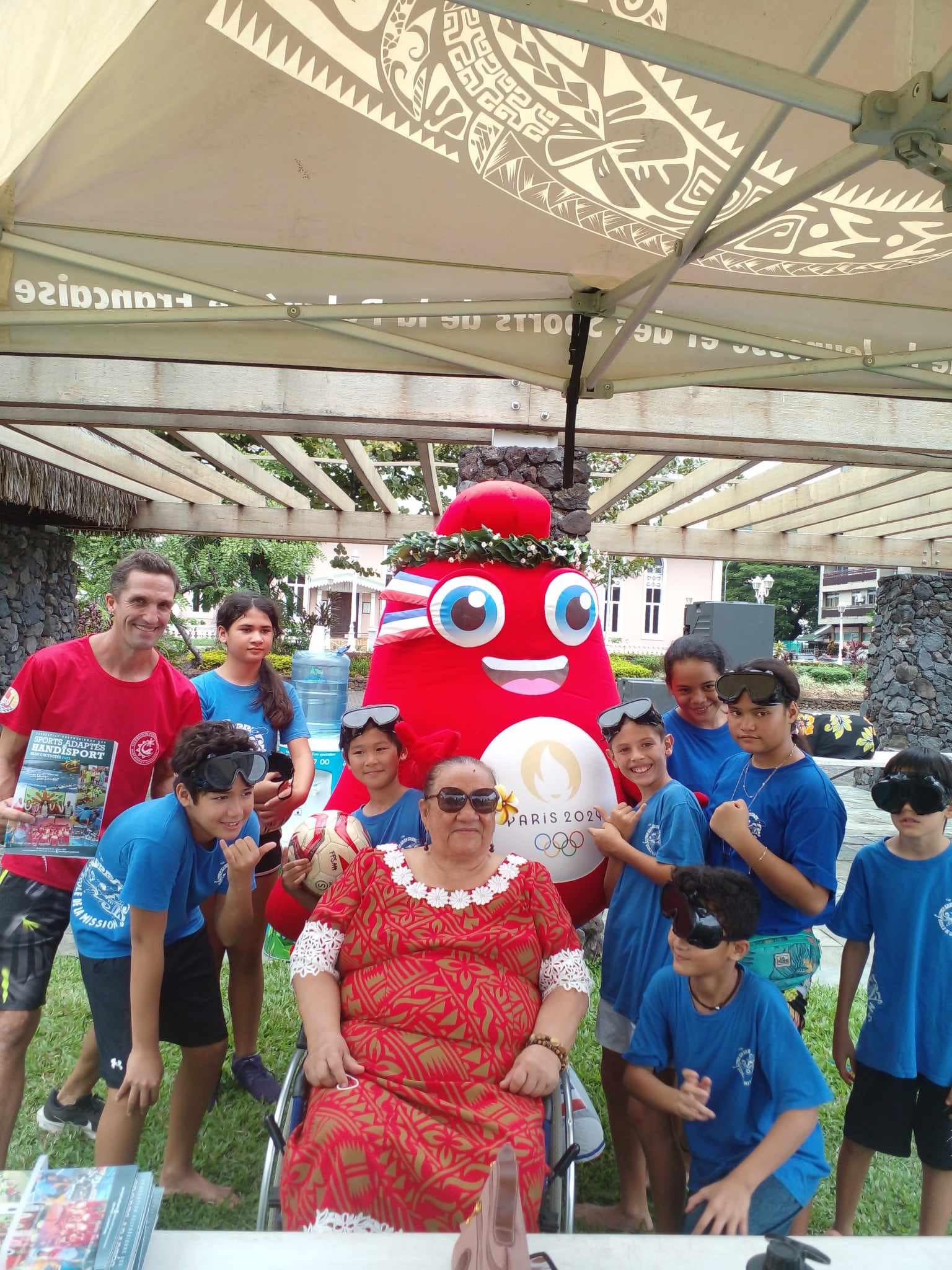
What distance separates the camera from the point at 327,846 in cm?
235

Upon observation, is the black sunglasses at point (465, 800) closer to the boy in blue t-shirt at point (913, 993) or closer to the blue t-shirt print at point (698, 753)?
the blue t-shirt print at point (698, 753)

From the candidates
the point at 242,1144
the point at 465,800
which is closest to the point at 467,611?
the point at 465,800

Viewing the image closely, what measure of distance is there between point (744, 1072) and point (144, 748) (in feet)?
5.78

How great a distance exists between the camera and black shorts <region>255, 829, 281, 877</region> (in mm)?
2891

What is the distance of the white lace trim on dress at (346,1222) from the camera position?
5.30 ft

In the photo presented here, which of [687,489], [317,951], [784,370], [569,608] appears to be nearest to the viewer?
[317,951]

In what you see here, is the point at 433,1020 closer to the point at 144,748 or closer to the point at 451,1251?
the point at 451,1251

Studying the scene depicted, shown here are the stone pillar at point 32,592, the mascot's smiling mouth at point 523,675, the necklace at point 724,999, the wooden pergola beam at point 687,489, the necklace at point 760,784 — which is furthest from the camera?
the stone pillar at point 32,592

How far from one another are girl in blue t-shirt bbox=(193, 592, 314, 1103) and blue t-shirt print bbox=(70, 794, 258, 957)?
62 cm

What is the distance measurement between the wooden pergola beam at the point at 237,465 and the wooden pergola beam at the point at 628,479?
8.64ft

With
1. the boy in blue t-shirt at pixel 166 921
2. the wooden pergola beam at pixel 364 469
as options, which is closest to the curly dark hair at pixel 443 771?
the boy in blue t-shirt at pixel 166 921

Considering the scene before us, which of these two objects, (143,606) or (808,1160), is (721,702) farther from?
(143,606)

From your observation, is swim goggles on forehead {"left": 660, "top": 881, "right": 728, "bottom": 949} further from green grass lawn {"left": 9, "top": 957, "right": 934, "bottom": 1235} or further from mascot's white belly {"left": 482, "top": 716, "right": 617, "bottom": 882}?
green grass lawn {"left": 9, "top": 957, "right": 934, "bottom": 1235}

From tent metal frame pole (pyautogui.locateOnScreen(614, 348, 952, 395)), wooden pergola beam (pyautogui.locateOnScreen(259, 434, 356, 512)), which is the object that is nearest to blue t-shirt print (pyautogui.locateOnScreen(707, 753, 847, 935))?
tent metal frame pole (pyautogui.locateOnScreen(614, 348, 952, 395))
